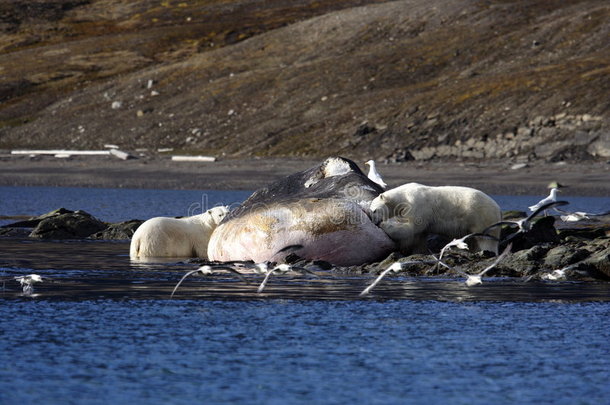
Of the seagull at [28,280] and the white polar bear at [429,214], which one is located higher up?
the white polar bear at [429,214]

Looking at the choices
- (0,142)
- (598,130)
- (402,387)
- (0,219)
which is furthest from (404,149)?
(402,387)

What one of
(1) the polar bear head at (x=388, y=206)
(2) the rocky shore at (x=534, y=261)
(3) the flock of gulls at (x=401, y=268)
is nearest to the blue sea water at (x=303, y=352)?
(3) the flock of gulls at (x=401, y=268)

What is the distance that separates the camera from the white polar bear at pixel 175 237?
60.8ft

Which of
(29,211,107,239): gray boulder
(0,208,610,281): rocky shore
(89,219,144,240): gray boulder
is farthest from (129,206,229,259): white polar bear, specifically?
(29,211,107,239): gray boulder

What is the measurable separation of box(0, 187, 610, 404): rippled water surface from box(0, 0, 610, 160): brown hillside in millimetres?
33078

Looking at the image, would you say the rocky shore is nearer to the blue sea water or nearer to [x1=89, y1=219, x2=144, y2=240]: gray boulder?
the blue sea water

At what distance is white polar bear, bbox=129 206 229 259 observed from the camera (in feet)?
60.8

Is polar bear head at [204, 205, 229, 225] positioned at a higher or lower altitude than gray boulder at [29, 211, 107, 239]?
higher

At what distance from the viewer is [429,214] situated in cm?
1655

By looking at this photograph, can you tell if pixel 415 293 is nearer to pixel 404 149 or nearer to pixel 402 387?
pixel 402 387

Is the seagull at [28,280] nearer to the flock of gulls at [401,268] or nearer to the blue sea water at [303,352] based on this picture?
the flock of gulls at [401,268]

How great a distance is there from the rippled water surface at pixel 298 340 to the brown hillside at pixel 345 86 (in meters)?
33.1

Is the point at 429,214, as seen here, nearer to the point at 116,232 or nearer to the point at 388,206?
the point at 388,206

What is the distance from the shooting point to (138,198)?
3841cm
